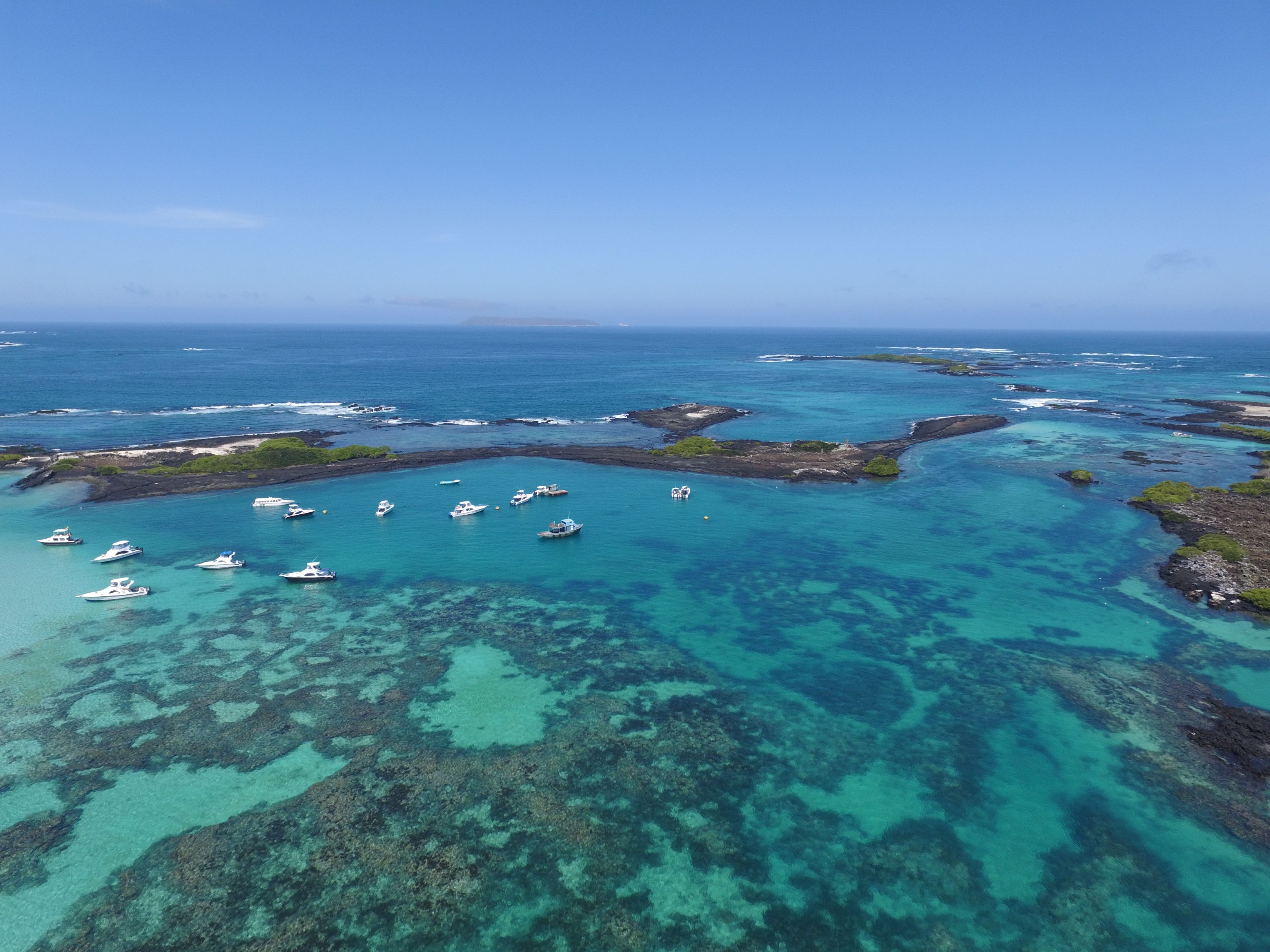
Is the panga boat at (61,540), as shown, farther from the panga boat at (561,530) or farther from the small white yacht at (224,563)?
the panga boat at (561,530)

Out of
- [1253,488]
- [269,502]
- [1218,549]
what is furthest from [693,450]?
[1253,488]

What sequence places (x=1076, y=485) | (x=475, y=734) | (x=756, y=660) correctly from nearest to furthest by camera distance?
(x=475, y=734)
(x=756, y=660)
(x=1076, y=485)

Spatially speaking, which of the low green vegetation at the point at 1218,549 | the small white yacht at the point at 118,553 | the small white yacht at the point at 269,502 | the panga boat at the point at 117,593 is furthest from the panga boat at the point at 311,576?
the low green vegetation at the point at 1218,549

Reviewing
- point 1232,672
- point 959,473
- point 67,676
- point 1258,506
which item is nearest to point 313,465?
point 67,676

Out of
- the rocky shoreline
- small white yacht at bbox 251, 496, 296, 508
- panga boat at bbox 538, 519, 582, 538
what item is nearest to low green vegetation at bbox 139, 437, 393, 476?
the rocky shoreline

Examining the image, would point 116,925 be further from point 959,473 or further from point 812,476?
point 959,473

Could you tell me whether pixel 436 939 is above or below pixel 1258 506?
below
